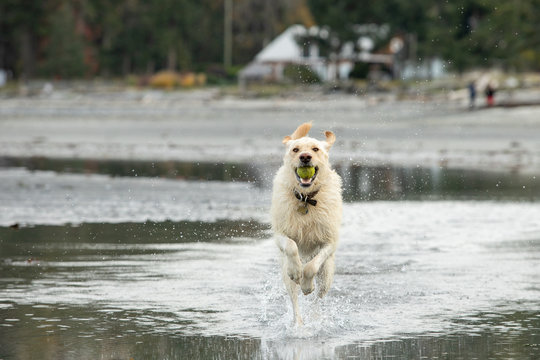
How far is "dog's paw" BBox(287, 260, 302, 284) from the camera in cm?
880

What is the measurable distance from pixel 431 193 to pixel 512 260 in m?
6.54

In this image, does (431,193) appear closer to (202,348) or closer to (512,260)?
(512,260)

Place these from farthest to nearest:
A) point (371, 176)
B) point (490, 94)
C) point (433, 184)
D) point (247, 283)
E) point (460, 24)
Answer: point (460, 24), point (490, 94), point (371, 176), point (433, 184), point (247, 283)

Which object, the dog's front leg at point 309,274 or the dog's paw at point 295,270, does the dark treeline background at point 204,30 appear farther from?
the dog's paw at point 295,270

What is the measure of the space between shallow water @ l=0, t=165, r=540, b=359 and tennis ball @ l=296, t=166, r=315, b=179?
3.79 ft

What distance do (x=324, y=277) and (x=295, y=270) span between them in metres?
0.64

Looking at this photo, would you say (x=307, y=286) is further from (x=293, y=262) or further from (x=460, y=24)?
(x=460, y=24)

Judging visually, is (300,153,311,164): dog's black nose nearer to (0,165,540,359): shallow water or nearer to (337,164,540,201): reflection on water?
(0,165,540,359): shallow water

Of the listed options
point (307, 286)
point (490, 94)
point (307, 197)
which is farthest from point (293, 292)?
point (490, 94)

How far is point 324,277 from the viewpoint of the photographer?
9.38 meters

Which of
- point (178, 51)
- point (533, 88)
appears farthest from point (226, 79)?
point (533, 88)

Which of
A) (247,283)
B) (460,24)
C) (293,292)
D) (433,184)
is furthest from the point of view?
(460,24)

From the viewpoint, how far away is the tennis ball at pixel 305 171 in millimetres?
8945

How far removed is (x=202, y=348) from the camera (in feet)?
26.3
